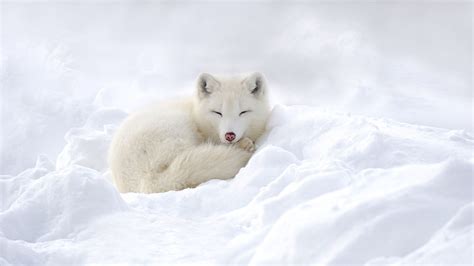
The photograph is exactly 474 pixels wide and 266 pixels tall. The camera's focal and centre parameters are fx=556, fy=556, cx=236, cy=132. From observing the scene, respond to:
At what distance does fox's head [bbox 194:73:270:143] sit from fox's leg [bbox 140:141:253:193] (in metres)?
0.39

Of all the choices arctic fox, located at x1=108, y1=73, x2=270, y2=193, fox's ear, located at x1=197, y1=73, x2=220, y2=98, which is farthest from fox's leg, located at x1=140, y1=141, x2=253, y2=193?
fox's ear, located at x1=197, y1=73, x2=220, y2=98

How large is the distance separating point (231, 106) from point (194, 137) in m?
0.37

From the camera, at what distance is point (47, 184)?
276cm

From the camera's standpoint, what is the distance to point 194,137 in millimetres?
4254

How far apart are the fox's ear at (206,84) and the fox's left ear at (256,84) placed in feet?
0.82

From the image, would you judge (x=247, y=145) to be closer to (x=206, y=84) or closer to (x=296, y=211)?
(x=206, y=84)

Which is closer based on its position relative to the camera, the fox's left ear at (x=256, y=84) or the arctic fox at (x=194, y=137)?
the arctic fox at (x=194, y=137)

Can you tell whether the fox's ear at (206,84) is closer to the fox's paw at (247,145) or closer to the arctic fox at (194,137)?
the arctic fox at (194,137)

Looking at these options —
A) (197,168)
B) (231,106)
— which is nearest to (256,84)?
(231,106)

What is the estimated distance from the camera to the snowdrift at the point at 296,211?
174cm

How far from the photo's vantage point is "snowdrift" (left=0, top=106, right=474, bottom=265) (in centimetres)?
174

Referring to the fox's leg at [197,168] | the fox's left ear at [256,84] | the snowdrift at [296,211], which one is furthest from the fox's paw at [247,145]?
the fox's left ear at [256,84]

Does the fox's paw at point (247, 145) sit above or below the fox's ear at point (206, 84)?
below

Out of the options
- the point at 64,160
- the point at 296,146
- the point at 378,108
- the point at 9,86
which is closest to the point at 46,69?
the point at 9,86
